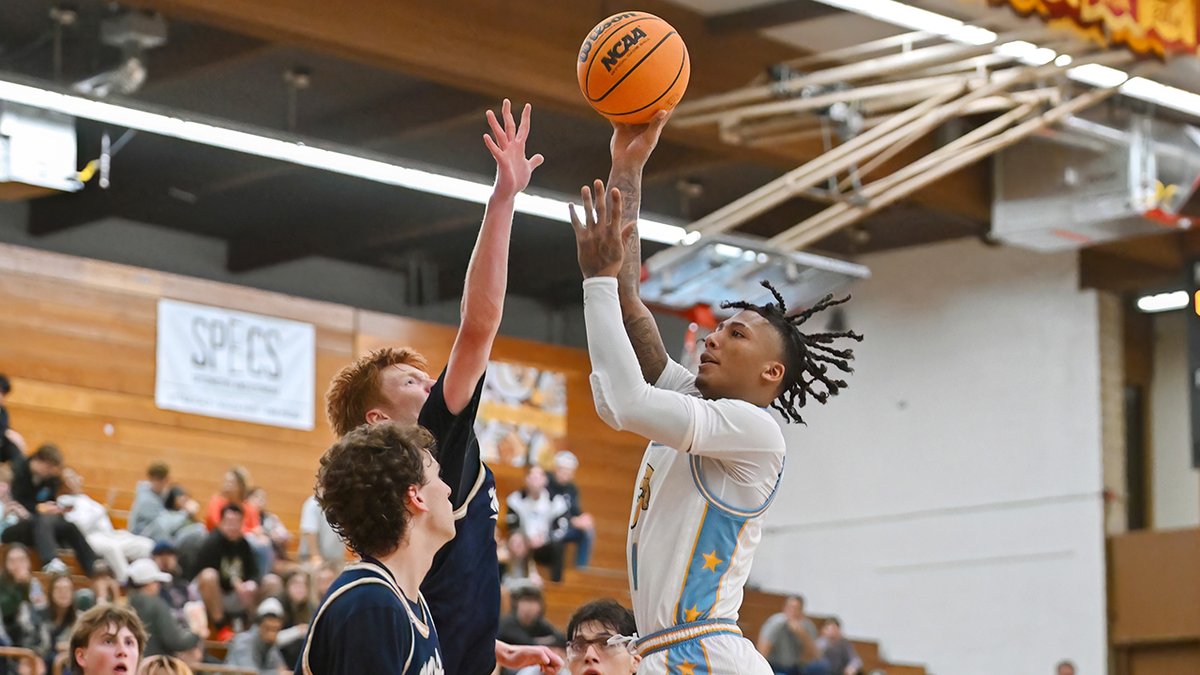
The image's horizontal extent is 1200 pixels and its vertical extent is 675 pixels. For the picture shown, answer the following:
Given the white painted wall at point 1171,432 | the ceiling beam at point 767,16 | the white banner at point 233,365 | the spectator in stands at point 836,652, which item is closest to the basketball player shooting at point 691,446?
the ceiling beam at point 767,16

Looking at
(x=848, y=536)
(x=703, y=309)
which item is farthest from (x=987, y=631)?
(x=703, y=309)

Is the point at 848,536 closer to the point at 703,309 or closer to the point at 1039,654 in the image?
the point at 1039,654

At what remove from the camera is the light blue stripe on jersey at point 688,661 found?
4941 millimetres

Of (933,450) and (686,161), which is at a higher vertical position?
(686,161)

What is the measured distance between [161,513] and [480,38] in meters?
5.05

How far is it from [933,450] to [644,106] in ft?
53.7

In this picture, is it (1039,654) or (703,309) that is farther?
(1039,654)

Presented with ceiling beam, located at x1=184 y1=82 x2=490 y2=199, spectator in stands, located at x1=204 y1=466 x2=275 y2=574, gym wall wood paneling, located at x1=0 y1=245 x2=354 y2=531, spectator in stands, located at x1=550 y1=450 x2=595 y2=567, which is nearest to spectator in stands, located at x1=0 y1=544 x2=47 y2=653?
spectator in stands, located at x1=204 y1=466 x2=275 y2=574

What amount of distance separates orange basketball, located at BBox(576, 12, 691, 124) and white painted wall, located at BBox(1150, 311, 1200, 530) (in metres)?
16.4

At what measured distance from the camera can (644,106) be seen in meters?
5.52

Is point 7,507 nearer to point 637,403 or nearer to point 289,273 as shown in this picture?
point 289,273

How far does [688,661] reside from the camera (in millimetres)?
4945

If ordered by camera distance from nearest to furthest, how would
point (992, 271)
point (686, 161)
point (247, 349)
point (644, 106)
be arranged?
point (644, 106), point (686, 161), point (247, 349), point (992, 271)

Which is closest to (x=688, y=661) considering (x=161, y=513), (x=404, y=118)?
(x=161, y=513)
